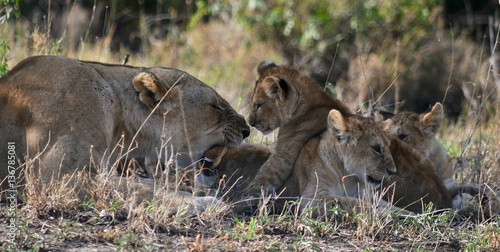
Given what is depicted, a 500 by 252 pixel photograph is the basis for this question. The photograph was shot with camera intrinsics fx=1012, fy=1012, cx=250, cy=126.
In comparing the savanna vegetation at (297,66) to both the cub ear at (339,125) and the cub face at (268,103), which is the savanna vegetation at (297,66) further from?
the cub face at (268,103)

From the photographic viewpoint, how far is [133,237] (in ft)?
16.7

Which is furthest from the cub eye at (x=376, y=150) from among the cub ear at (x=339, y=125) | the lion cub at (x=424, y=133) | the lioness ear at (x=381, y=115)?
the lioness ear at (x=381, y=115)

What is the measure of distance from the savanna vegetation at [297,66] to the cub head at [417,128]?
0.28 m

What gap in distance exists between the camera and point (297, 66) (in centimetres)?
1236

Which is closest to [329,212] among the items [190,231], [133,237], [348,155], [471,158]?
[348,155]

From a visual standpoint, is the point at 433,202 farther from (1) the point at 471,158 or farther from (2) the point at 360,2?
(2) the point at 360,2

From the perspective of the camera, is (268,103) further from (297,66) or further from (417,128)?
(297,66)

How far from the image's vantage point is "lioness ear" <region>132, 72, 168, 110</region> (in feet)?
21.0

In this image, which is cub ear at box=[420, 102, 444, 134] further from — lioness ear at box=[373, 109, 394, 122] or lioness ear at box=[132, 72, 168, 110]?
lioness ear at box=[132, 72, 168, 110]

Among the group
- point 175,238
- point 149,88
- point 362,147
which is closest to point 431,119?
point 362,147

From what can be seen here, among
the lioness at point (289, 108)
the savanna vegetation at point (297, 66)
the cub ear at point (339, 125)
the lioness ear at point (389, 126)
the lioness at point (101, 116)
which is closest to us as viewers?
the savanna vegetation at point (297, 66)

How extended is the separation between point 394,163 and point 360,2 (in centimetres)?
1003

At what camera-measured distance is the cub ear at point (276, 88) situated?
7.01 meters

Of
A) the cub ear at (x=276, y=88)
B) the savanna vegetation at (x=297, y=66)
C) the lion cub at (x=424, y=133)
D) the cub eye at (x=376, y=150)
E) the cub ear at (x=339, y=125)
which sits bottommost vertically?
the savanna vegetation at (x=297, y=66)
